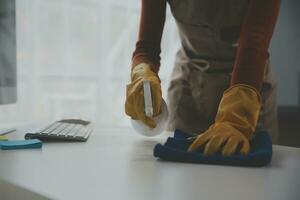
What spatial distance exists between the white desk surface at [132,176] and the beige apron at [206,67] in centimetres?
38

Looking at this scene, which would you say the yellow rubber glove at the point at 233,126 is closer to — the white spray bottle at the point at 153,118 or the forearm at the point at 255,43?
the forearm at the point at 255,43

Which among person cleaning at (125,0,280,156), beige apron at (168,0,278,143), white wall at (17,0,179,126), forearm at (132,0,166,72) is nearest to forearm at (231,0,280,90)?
person cleaning at (125,0,280,156)

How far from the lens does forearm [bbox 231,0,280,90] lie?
78 centimetres

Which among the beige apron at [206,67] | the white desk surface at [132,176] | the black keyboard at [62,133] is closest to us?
the white desk surface at [132,176]

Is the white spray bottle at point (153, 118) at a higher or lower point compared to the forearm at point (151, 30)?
lower

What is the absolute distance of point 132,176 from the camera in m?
0.48

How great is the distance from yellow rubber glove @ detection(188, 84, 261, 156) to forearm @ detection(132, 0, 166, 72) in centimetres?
33

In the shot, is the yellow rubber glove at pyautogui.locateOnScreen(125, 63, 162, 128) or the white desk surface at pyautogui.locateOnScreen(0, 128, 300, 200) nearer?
the white desk surface at pyautogui.locateOnScreen(0, 128, 300, 200)

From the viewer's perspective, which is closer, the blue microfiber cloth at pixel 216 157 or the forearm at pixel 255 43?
the blue microfiber cloth at pixel 216 157

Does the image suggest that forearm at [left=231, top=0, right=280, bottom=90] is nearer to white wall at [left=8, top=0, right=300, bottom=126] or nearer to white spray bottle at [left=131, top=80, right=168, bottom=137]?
white spray bottle at [left=131, top=80, right=168, bottom=137]

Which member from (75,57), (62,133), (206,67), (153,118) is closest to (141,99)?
(153,118)

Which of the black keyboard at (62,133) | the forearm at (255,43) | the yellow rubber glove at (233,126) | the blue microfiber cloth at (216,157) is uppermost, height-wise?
the forearm at (255,43)

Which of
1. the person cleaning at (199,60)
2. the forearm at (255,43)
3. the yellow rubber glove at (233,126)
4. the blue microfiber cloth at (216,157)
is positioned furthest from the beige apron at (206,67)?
the blue microfiber cloth at (216,157)

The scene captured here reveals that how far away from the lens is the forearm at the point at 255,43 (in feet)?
2.56
